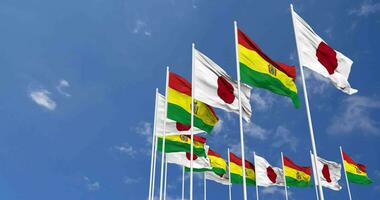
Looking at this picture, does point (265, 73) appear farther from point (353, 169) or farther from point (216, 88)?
point (353, 169)

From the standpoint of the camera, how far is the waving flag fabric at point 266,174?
34.6 meters

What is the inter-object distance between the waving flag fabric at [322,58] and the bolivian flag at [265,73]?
1012mm

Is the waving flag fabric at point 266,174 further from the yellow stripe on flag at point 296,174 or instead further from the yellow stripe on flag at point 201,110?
the yellow stripe on flag at point 201,110

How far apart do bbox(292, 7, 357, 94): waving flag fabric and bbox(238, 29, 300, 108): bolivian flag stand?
3.32 feet

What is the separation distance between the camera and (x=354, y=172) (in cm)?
3644

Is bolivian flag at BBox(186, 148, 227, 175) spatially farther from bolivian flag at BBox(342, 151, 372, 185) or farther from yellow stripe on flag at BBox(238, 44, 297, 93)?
yellow stripe on flag at BBox(238, 44, 297, 93)

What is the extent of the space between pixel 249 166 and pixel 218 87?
1913cm

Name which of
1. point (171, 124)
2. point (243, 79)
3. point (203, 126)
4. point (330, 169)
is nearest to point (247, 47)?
point (243, 79)

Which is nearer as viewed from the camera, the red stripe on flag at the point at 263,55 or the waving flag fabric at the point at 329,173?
the red stripe on flag at the point at 263,55

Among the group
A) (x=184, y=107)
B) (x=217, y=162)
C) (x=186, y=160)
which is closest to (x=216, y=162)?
(x=217, y=162)

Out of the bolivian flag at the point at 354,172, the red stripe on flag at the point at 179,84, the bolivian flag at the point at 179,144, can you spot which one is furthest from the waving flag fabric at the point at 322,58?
the bolivian flag at the point at 354,172

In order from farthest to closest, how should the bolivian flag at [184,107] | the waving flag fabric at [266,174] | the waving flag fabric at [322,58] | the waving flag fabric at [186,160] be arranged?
the waving flag fabric at [266,174] → the waving flag fabric at [186,160] → the bolivian flag at [184,107] → the waving flag fabric at [322,58]

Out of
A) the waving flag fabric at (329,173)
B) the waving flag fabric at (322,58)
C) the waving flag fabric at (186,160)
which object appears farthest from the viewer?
the waving flag fabric at (329,173)

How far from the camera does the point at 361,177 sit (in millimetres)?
36406
